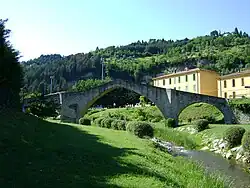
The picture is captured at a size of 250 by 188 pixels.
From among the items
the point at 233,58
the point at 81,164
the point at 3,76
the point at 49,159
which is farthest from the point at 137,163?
the point at 233,58

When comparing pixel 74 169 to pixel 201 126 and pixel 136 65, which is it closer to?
pixel 201 126

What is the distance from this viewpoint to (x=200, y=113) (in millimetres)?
50719

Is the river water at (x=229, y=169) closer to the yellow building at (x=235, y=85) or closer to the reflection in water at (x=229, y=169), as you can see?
the reflection in water at (x=229, y=169)

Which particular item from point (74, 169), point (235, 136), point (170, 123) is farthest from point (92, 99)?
point (74, 169)

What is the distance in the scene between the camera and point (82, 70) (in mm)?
119938

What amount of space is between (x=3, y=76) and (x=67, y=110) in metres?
25.7

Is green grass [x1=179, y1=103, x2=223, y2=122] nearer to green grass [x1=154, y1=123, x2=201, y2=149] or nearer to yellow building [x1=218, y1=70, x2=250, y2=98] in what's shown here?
yellow building [x1=218, y1=70, x2=250, y2=98]

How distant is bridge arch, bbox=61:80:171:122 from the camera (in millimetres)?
47219

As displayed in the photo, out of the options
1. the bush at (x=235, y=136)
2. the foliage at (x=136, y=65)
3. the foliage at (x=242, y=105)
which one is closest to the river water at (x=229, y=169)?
the bush at (x=235, y=136)

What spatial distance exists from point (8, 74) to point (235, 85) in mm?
45652

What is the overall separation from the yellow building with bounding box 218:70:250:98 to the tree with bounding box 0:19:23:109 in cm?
4072

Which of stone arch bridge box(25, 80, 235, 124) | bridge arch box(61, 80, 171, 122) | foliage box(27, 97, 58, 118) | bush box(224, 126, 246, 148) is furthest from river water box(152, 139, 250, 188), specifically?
bridge arch box(61, 80, 171, 122)

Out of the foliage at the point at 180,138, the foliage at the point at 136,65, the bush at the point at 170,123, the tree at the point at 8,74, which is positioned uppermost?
the foliage at the point at 136,65

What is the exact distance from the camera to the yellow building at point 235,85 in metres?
57.9
